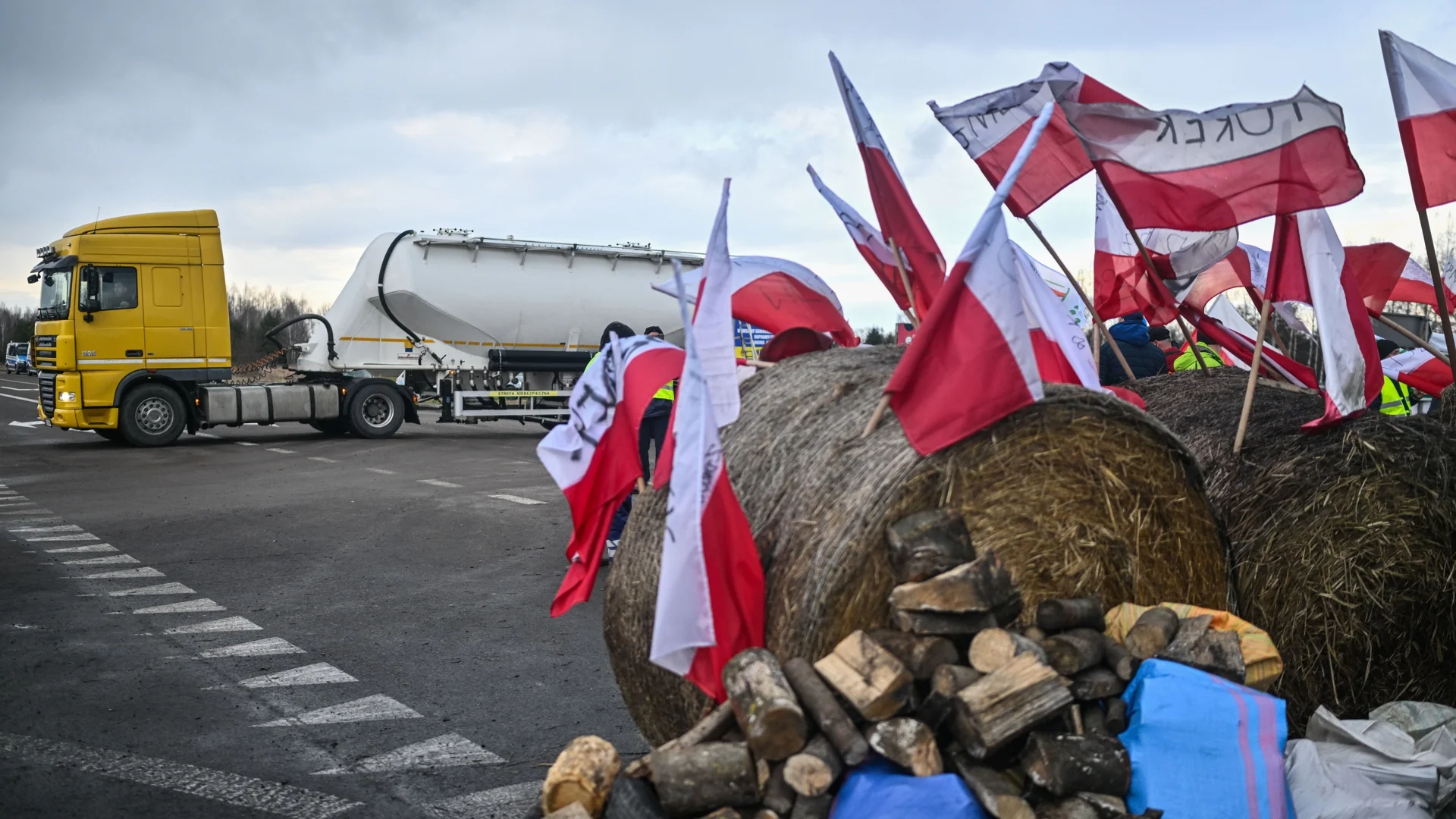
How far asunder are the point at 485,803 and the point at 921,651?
182 centimetres

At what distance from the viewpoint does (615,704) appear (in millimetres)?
5246

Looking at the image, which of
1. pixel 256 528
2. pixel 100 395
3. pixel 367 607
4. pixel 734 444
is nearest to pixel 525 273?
pixel 100 395

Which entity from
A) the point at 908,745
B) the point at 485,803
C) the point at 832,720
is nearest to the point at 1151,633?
the point at 908,745

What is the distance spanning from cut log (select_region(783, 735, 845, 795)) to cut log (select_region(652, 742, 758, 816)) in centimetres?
11

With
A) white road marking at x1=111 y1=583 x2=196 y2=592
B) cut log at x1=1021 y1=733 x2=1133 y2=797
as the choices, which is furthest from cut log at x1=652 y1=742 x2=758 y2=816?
white road marking at x1=111 y1=583 x2=196 y2=592

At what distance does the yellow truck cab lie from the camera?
17969mm

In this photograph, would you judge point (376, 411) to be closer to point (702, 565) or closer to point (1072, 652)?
point (702, 565)

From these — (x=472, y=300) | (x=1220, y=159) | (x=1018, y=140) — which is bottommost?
(x=1220, y=159)

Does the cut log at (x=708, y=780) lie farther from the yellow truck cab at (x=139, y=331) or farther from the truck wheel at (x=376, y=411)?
the truck wheel at (x=376, y=411)

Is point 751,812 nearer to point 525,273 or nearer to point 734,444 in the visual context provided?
point 734,444

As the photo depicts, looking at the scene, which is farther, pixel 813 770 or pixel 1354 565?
pixel 1354 565

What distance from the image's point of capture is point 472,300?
69.7 feet

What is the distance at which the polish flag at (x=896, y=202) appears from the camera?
16.5ft

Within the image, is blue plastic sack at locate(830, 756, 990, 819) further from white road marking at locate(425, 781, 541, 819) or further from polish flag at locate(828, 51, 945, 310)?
polish flag at locate(828, 51, 945, 310)
